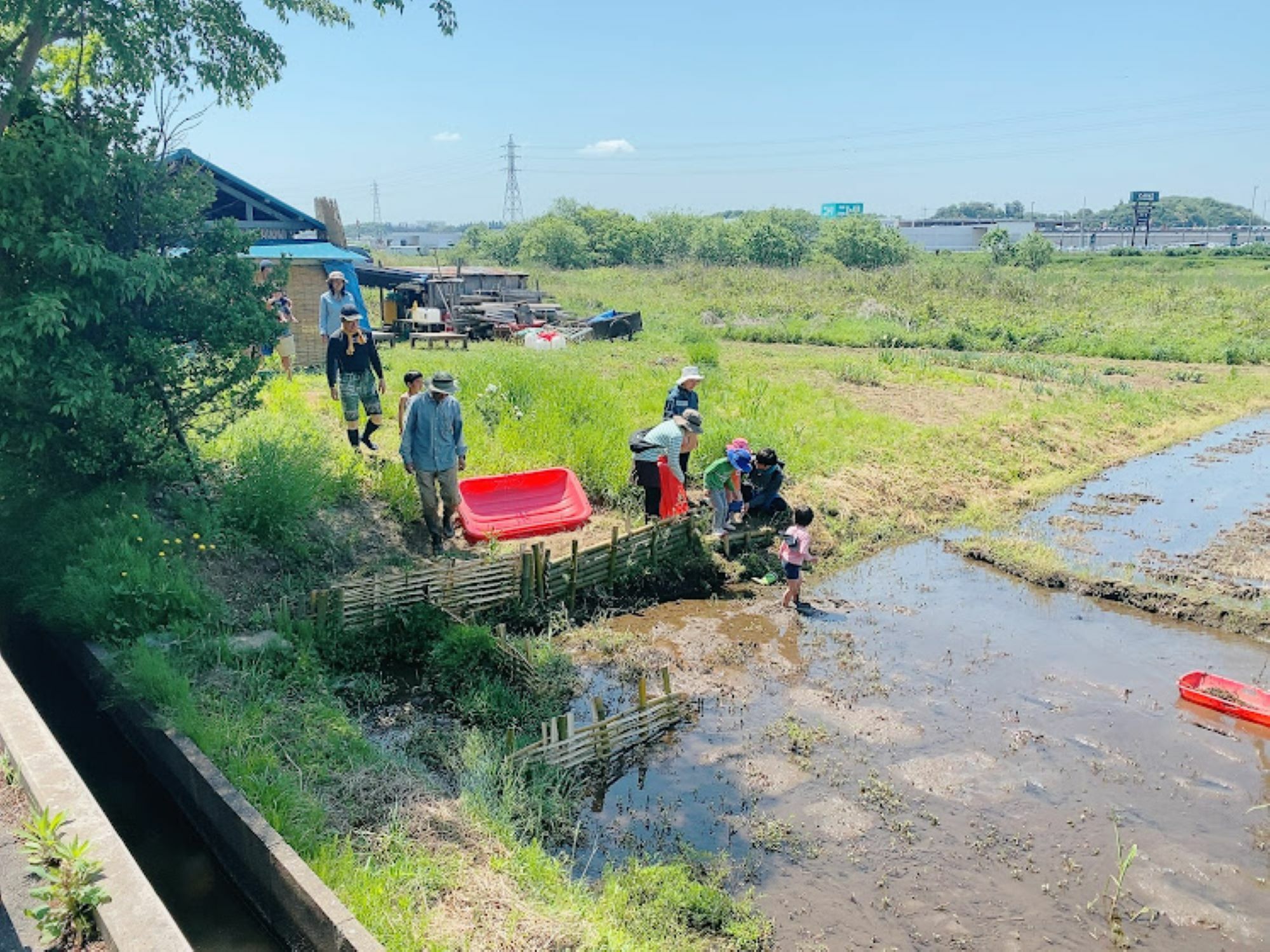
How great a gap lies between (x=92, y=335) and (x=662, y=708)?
597 centimetres

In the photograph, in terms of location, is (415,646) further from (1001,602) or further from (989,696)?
(1001,602)

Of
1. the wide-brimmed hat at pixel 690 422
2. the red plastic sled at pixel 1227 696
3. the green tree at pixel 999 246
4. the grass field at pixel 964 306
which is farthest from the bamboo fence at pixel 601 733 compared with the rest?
the green tree at pixel 999 246

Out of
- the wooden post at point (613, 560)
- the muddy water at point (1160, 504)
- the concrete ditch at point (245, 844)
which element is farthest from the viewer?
the muddy water at point (1160, 504)

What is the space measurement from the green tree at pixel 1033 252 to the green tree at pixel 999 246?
0.59 meters

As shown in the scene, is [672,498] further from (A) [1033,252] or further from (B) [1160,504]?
(A) [1033,252]

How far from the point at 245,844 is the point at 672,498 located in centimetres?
627

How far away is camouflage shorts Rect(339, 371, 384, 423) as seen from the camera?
1086cm

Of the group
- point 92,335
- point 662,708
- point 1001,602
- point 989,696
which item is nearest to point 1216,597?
point 1001,602

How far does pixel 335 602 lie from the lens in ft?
25.7

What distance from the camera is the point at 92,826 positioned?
4.52m

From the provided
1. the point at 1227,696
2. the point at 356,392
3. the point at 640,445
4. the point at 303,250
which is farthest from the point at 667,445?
the point at 303,250

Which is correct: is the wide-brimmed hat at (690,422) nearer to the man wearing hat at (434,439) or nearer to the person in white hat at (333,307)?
the man wearing hat at (434,439)

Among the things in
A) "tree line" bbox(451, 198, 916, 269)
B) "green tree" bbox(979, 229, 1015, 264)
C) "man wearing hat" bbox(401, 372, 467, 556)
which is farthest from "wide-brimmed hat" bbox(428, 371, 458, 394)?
"green tree" bbox(979, 229, 1015, 264)

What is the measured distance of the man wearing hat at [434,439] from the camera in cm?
907
